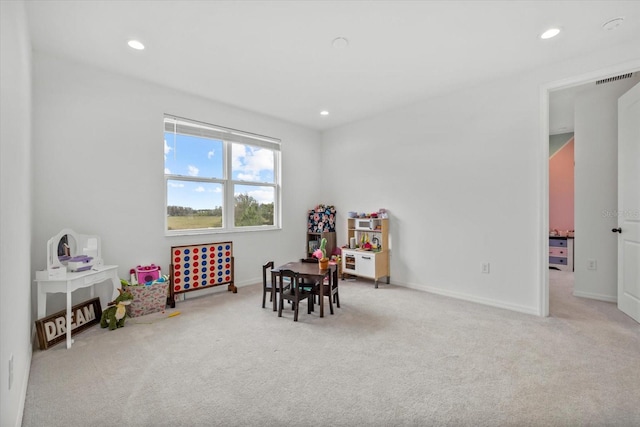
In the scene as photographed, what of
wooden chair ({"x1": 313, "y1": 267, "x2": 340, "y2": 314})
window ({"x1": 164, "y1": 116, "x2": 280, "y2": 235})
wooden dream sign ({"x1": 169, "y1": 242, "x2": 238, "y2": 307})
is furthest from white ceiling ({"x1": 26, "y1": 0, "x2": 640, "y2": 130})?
wooden chair ({"x1": 313, "y1": 267, "x2": 340, "y2": 314})

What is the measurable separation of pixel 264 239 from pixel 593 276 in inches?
172

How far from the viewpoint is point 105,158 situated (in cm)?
305

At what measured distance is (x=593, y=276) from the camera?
11.6 ft

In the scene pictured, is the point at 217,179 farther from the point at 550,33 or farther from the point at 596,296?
the point at 596,296

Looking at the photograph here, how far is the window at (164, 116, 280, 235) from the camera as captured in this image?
144 inches

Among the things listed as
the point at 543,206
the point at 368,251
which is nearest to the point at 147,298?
the point at 368,251

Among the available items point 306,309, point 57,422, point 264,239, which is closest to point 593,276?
point 306,309

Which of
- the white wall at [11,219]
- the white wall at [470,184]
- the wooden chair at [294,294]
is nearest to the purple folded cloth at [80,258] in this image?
the white wall at [11,219]

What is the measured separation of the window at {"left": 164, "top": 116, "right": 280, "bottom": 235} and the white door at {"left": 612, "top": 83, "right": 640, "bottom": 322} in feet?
13.8

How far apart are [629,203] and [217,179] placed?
186 inches

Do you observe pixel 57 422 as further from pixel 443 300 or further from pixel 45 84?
pixel 443 300

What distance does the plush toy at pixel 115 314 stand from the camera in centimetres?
267

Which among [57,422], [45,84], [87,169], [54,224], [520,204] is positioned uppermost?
[45,84]

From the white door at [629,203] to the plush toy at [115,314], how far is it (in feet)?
16.1
